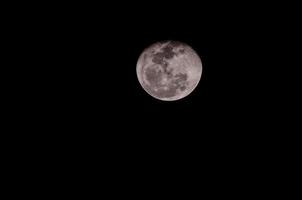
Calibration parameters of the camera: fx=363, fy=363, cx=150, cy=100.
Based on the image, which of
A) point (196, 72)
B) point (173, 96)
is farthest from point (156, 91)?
point (196, 72)

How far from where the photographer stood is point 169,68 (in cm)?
548

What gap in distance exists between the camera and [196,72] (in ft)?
18.8

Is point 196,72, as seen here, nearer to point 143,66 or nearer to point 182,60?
point 182,60

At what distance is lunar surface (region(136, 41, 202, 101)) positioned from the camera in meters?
5.50

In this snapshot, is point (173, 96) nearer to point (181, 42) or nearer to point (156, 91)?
point (156, 91)

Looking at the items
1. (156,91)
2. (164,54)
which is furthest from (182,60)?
(156,91)

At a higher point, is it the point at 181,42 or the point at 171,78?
the point at 181,42

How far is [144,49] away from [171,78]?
688 millimetres

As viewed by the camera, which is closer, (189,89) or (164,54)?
(164,54)

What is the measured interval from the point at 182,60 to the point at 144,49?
68 cm

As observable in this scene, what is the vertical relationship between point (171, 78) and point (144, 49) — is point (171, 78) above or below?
below

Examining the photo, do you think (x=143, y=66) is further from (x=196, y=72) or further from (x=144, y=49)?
(x=196, y=72)

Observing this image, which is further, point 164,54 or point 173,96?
point 173,96

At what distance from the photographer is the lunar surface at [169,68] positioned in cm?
550
